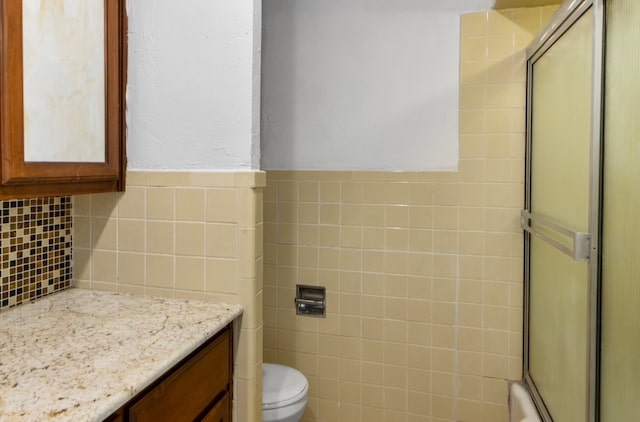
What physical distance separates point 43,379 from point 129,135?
811mm

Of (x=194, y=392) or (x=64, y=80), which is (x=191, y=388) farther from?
(x=64, y=80)

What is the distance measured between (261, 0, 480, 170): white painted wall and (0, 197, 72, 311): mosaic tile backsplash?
1.00 metres

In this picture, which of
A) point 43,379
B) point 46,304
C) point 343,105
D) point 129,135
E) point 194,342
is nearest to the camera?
point 43,379

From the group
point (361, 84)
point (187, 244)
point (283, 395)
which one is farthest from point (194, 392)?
point (361, 84)

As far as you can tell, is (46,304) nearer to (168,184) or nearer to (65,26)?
(168,184)

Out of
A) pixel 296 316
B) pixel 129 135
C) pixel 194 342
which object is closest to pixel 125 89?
pixel 129 135

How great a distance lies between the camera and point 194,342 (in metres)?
1.02

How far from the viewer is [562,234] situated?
55.9 inches

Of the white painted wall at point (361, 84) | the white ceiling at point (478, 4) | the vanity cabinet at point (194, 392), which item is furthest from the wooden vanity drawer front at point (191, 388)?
the white ceiling at point (478, 4)

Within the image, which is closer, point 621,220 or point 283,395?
point 621,220

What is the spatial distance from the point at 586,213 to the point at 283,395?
124 centimetres

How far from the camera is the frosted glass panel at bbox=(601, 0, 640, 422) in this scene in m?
1.00

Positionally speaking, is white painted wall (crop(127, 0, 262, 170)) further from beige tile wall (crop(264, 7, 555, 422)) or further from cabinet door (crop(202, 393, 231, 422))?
beige tile wall (crop(264, 7, 555, 422))

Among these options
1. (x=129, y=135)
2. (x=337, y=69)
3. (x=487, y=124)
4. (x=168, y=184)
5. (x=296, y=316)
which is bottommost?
(x=296, y=316)
